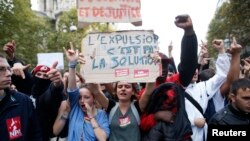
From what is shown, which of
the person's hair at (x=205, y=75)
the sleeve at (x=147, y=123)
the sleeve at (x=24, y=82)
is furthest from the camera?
the person's hair at (x=205, y=75)

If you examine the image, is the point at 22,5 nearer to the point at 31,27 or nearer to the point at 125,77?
the point at 31,27

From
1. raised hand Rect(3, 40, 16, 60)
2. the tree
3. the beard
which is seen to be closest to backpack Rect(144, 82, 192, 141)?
the beard

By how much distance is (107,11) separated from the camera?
196 inches

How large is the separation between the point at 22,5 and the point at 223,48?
76.7 ft

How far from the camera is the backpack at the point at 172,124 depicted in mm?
4254

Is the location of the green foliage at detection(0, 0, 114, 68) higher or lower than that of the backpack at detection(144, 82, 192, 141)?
higher

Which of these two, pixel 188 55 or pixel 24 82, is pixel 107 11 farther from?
pixel 24 82

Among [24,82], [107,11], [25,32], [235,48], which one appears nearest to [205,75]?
[235,48]

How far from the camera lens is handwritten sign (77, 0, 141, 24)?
4.95 meters

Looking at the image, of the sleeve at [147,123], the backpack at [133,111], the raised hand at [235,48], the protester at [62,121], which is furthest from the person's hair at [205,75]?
the protester at [62,121]

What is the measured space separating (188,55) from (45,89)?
1.68 metres

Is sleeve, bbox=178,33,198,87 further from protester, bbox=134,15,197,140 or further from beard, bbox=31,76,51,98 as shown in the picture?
beard, bbox=31,76,51,98

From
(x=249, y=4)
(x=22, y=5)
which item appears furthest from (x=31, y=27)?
(x=249, y=4)

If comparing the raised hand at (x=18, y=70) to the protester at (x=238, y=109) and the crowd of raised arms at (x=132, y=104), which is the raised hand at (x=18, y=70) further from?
the protester at (x=238, y=109)
